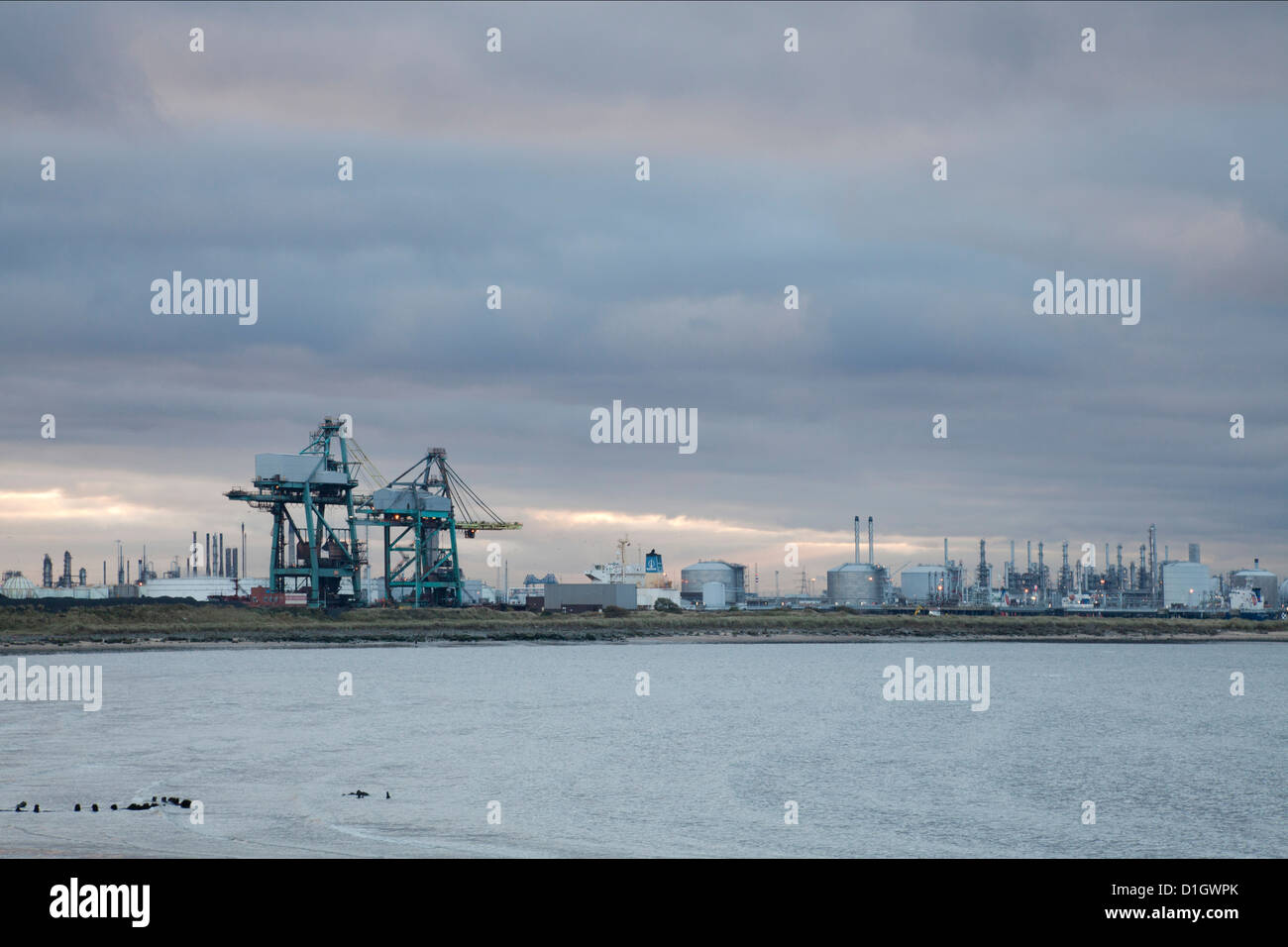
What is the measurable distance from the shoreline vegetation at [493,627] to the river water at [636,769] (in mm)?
38520

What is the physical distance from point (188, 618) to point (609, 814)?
114 meters

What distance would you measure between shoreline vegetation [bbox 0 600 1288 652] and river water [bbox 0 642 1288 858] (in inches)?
1517

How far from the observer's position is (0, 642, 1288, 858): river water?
25.8m

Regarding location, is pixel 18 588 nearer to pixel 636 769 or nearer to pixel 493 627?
pixel 493 627

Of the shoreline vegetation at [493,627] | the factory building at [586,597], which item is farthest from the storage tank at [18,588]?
the factory building at [586,597]

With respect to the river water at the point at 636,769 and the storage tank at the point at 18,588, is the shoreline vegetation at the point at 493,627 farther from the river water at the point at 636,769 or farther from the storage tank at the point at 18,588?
the storage tank at the point at 18,588

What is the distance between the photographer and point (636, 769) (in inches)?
1517

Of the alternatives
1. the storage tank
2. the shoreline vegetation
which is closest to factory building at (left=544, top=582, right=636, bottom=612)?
the shoreline vegetation

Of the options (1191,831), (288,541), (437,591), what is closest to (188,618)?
(288,541)

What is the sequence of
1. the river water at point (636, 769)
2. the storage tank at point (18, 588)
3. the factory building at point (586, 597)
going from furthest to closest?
the storage tank at point (18, 588) → the factory building at point (586, 597) → the river water at point (636, 769)

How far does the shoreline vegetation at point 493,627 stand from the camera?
383ft

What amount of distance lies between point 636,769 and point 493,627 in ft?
353

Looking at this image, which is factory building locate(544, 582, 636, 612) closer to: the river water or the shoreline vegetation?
the shoreline vegetation
